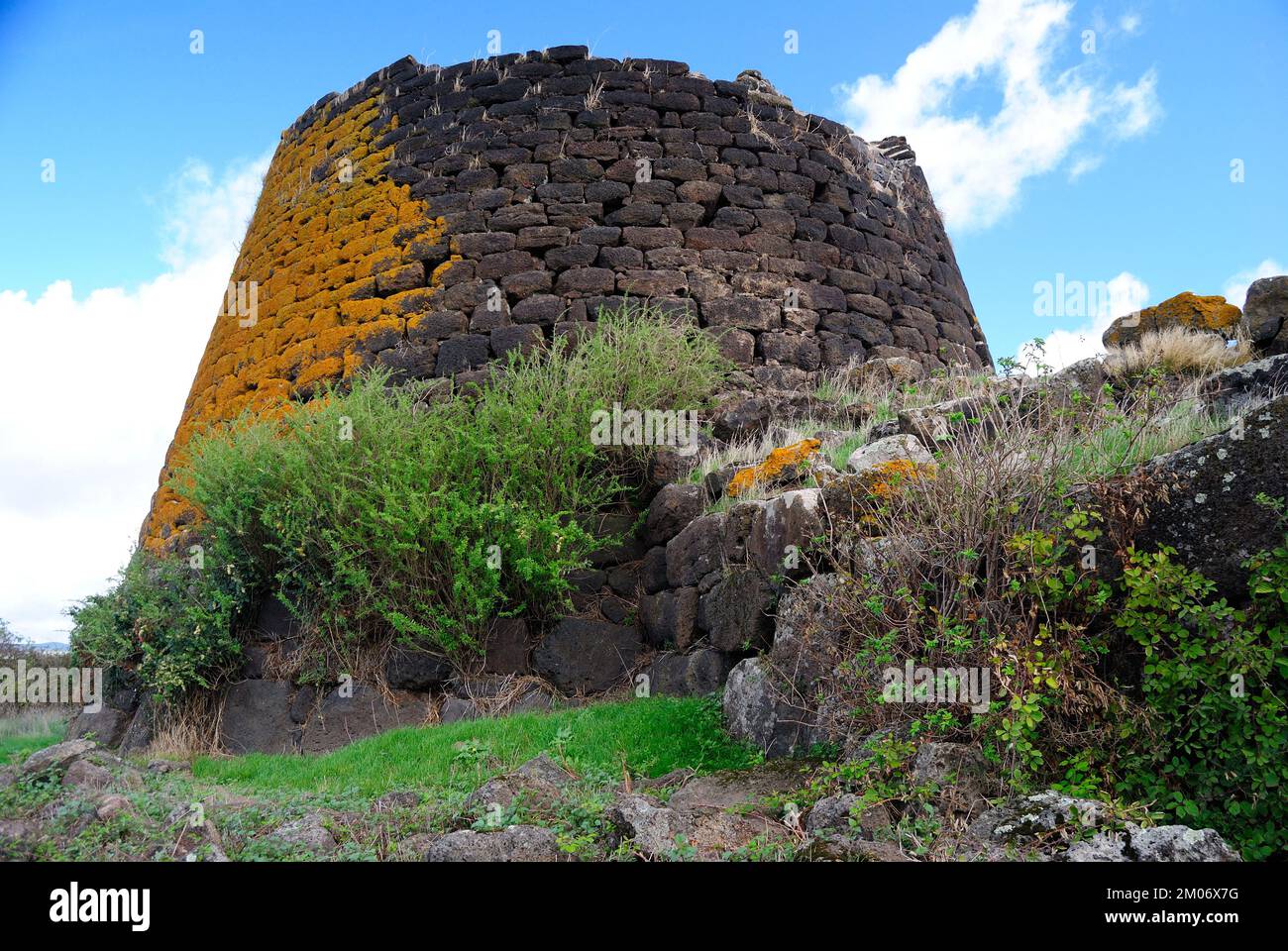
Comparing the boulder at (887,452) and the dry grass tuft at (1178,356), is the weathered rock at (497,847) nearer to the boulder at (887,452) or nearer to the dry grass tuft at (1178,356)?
the boulder at (887,452)

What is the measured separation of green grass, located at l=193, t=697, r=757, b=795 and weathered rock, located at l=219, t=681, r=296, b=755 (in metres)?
0.65

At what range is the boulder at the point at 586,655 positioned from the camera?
593 centimetres

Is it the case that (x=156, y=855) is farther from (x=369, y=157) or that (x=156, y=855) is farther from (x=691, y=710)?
(x=369, y=157)

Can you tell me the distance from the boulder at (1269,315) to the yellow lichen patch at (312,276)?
6.32m

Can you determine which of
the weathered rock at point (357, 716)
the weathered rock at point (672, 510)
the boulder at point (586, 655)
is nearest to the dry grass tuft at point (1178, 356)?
the weathered rock at point (672, 510)

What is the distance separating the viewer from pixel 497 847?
3.00 metres

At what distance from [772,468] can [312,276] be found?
5568 millimetres

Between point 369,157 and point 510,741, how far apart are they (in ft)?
22.1

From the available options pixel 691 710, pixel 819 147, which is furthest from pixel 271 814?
pixel 819 147

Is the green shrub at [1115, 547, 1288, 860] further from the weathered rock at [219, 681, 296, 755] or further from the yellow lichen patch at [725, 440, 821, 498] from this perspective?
the weathered rock at [219, 681, 296, 755]

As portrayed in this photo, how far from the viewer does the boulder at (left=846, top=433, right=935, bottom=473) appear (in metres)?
4.81

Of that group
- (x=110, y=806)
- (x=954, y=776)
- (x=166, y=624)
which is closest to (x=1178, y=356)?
(x=954, y=776)

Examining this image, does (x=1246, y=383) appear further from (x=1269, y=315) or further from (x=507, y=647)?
(x=507, y=647)

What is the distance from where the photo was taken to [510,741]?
4797mm
